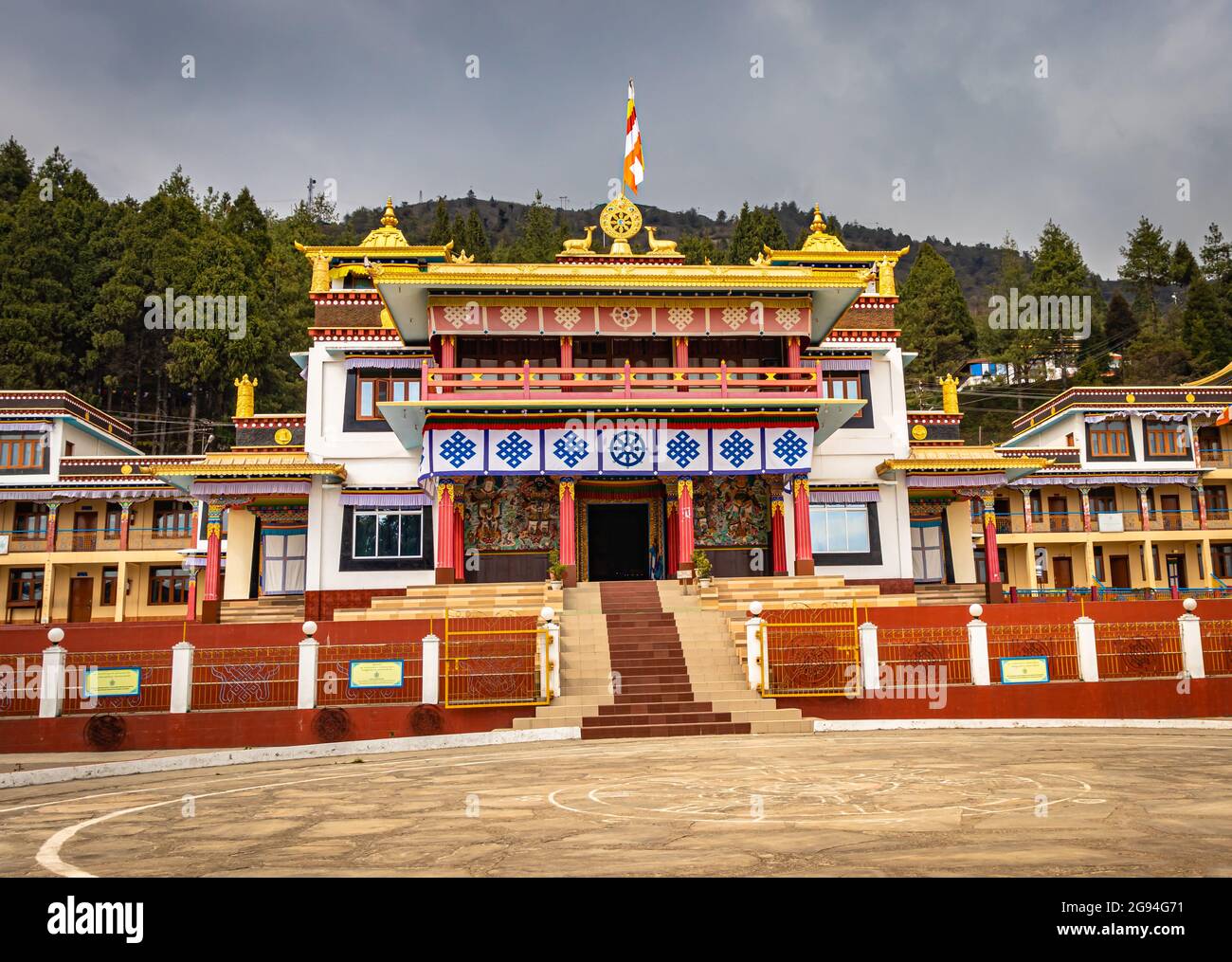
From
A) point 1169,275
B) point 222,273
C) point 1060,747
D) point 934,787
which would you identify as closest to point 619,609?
point 1060,747

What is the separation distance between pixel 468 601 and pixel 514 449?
15.0 ft

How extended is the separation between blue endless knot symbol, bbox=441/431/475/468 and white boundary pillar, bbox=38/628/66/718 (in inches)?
392

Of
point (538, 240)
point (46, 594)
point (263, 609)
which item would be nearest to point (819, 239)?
point (263, 609)

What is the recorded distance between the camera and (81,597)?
42.1 meters

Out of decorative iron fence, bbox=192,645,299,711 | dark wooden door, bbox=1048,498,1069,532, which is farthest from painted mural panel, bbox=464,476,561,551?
dark wooden door, bbox=1048,498,1069,532

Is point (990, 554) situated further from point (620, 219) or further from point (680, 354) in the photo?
point (620, 219)

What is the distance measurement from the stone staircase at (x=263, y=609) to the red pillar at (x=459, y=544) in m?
5.05

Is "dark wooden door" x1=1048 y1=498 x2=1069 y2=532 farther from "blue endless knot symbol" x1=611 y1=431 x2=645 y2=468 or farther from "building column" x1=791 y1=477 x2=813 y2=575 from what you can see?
"blue endless knot symbol" x1=611 y1=431 x2=645 y2=468

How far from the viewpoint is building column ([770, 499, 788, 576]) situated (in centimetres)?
2675

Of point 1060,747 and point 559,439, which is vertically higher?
point 559,439

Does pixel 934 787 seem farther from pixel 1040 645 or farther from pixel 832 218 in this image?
pixel 832 218

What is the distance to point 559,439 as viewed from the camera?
24484 mm

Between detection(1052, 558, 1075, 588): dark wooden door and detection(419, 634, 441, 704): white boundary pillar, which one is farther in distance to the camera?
detection(1052, 558, 1075, 588): dark wooden door
